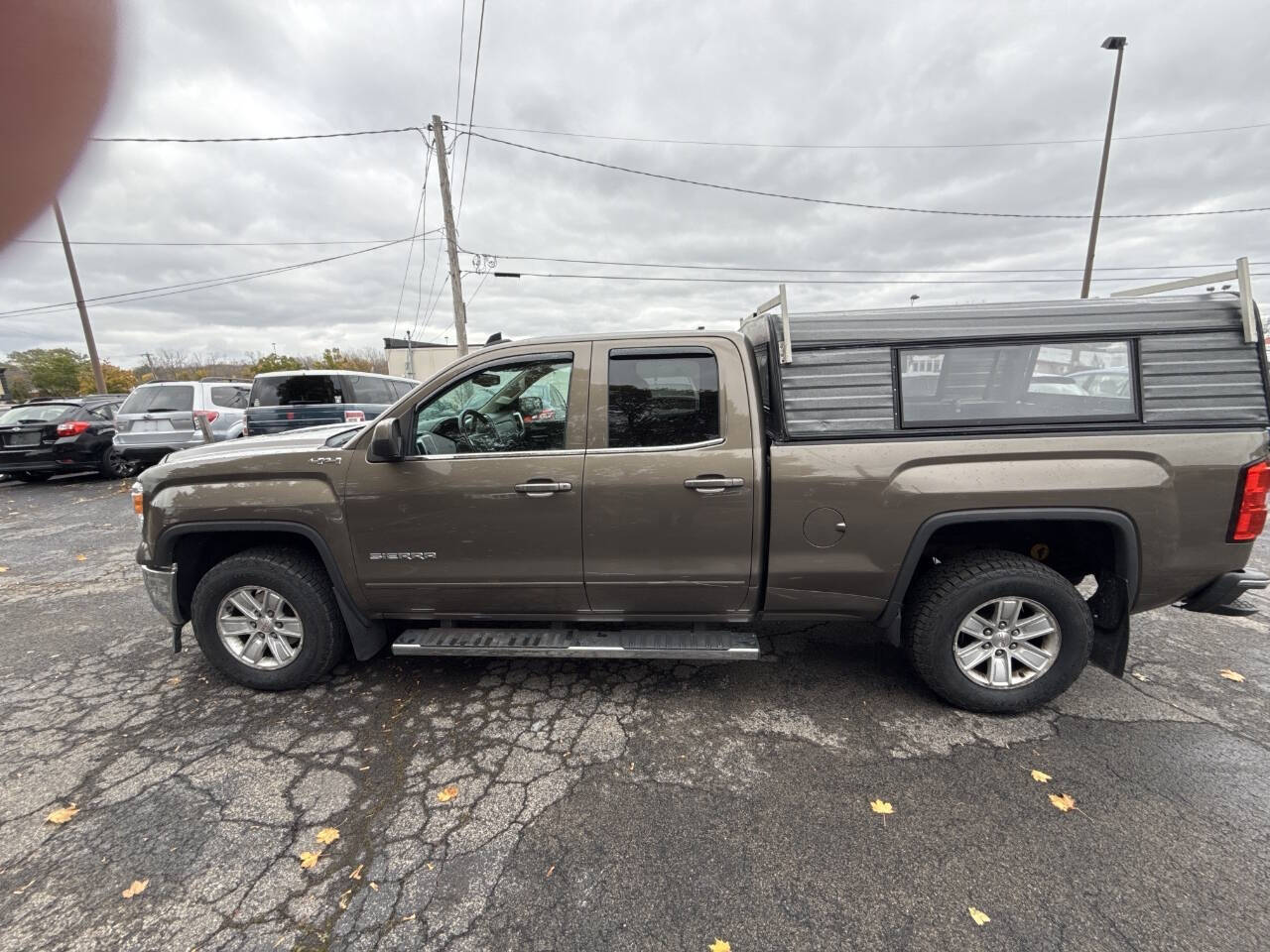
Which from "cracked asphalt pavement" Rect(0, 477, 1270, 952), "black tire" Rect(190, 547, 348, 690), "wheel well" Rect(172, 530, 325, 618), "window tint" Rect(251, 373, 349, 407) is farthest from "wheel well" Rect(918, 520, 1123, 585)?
"window tint" Rect(251, 373, 349, 407)

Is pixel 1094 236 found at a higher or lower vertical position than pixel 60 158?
higher

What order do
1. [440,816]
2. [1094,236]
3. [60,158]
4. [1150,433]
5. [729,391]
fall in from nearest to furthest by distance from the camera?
[60,158]
[440,816]
[1150,433]
[729,391]
[1094,236]

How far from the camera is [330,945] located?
71.7 inches

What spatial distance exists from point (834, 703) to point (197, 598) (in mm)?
3545

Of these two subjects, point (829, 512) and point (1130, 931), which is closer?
point (1130, 931)

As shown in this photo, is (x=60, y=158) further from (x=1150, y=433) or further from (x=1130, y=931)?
(x=1150, y=433)

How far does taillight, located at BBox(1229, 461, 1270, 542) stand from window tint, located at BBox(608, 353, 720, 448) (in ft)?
7.81

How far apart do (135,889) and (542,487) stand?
2110 millimetres

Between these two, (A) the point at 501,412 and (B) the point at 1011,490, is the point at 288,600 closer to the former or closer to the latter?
(A) the point at 501,412

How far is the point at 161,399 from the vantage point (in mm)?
Answer: 9445

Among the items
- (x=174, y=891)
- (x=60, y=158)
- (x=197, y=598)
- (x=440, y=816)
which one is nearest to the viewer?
(x=60, y=158)

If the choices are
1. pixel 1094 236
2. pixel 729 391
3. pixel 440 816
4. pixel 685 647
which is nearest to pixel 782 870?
pixel 685 647

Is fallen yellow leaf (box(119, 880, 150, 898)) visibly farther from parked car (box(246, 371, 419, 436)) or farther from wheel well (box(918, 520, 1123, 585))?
parked car (box(246, 371, 419, 436))

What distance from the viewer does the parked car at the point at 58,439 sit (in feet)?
30.6
